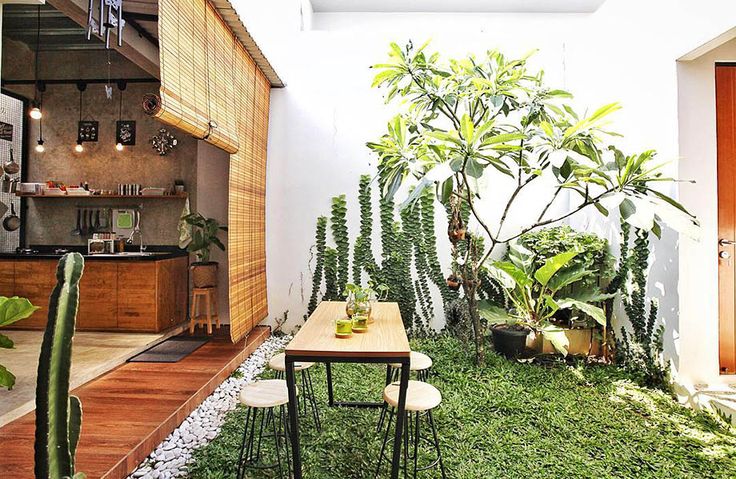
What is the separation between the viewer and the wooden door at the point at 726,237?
3.53 metres

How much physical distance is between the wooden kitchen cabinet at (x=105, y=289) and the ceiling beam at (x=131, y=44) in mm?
2086

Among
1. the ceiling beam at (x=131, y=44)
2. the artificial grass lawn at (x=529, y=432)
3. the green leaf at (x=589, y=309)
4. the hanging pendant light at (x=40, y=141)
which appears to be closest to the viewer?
the artificial grass lawn at (x=529, y=432)

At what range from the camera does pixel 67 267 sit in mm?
1058

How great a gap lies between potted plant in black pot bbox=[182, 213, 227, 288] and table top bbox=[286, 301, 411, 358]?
8.41 feet

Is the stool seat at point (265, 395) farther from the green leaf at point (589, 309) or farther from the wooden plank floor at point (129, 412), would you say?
the green leaf at point (589, 309)

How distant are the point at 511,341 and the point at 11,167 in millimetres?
5942

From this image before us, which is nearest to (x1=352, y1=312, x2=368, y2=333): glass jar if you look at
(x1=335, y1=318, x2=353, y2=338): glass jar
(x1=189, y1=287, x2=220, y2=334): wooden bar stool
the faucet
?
(x1=335, y1=318, x2=353, y2=338): glass jar

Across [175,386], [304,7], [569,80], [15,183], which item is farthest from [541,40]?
[15,183]

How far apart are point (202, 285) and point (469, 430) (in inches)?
133

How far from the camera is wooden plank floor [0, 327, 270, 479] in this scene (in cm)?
228

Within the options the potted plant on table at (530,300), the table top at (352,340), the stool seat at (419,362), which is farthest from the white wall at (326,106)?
the stool seat at (419,362)

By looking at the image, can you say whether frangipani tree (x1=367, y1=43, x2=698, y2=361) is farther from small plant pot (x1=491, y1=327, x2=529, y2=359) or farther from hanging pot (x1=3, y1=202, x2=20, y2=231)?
hanging pot (x1=3, y1=202, x2=20, y2=231)

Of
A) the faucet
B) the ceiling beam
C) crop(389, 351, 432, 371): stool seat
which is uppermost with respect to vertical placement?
the ceiling beam

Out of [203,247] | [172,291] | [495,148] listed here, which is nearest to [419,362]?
[495,148]
